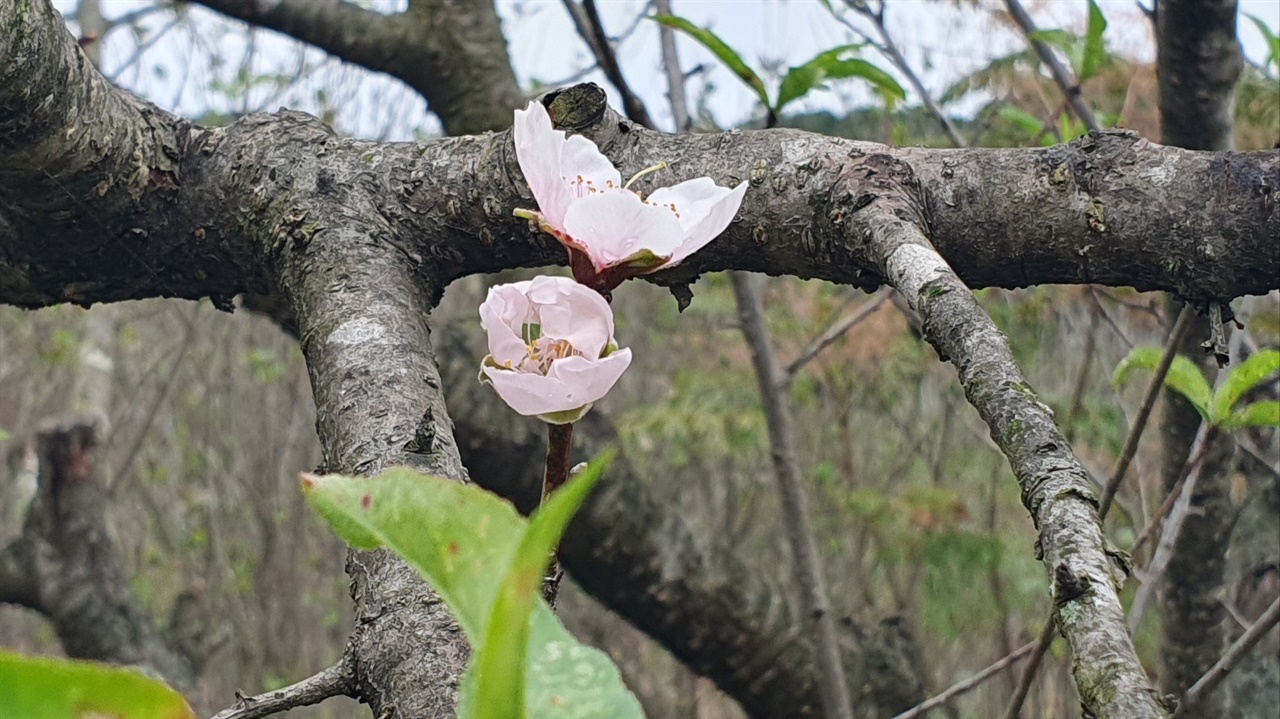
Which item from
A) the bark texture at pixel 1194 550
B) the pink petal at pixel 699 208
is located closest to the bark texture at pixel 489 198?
the pink petal at pixel 699 208

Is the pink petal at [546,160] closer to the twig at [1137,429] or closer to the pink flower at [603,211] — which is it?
the pink flower at [603,211]

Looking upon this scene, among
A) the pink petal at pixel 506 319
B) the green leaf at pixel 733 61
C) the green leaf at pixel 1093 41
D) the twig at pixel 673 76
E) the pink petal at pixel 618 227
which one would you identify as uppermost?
the twig at pixel 673 76

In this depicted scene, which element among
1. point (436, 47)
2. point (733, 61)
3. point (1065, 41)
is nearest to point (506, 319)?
point (733, 61)

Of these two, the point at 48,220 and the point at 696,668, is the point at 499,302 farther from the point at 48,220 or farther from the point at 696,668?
the point at 696,668

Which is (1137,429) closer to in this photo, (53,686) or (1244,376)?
(1244,376)

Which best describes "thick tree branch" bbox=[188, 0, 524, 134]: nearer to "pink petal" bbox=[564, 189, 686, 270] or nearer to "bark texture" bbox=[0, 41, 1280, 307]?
"bark texture" bbox=[0, 41, 1280, 307]
